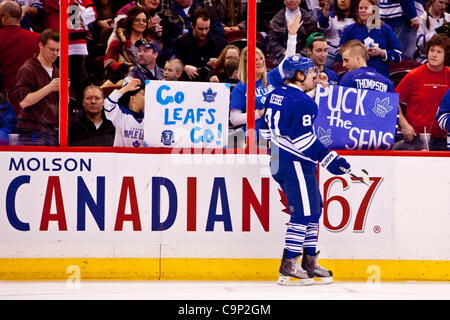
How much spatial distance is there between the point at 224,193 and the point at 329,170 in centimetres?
95

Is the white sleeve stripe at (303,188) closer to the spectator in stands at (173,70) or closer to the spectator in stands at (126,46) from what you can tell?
the spectator in stands at (173,70)

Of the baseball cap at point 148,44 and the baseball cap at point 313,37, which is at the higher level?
the baseball cap at point 313,37

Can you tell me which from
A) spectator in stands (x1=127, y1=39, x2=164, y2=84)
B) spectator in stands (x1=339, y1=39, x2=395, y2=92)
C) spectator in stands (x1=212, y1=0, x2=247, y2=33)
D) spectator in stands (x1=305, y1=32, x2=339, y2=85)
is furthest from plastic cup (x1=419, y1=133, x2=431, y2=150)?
spectator in stands (x1=127, y1=39, x2=164, y2=84)

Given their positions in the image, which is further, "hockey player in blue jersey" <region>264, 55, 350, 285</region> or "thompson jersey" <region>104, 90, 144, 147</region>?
"thompson jersey" <region>104, 90, 144, 147</region>

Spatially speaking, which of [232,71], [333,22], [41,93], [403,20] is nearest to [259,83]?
[232,71]

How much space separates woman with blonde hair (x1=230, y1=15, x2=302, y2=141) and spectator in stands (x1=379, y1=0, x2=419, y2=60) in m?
0.81

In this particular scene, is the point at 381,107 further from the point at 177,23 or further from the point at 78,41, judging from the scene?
the point at 78,41

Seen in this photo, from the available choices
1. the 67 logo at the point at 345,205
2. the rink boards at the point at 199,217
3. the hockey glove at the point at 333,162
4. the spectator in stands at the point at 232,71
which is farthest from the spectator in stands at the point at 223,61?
the 67 logo at the point at 345,205

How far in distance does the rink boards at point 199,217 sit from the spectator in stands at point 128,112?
0.56 feet

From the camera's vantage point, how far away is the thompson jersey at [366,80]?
700 centimetres

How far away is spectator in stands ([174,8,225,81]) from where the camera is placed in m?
6.84

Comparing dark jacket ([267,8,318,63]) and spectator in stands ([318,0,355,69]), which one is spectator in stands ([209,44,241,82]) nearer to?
dark jacket ([267,8,318,63])

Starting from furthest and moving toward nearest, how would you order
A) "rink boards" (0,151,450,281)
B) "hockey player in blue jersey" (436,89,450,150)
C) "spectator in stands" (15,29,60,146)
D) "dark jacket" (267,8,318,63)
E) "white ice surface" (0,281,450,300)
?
"hockey player in blue jersey" (436,89,450,150) < "dark jacket" (267,8,318,63) < "spectator in stands" (15,29,60,146) < "rink boards" (0,151,450,281) < "white ice surface" (0,281,450,300)
